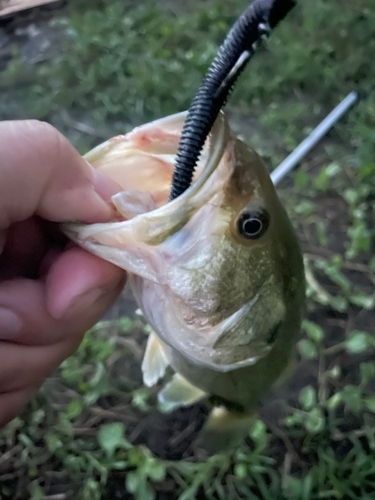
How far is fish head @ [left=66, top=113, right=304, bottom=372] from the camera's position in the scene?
0.72 m

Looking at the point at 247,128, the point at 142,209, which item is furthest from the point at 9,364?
the point at 247,128

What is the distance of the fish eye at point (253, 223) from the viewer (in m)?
0.77

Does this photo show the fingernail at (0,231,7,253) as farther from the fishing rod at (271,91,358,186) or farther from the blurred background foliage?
the fishing rod at (271,91,358,186)

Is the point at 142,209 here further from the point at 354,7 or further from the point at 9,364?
the point at 354,7

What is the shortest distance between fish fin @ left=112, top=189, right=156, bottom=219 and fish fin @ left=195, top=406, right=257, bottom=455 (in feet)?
3.14

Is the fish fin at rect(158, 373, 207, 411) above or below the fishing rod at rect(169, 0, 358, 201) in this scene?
below

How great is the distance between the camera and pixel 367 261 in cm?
200

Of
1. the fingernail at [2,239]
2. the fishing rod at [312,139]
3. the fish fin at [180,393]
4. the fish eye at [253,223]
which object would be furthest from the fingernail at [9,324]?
the fishing rod at [312,139]

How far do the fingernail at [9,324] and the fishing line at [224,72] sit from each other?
352 mm

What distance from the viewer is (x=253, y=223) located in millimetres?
785

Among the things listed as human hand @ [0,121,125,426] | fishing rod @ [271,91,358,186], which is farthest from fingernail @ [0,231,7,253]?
fishing rod @ [271,91,358,186]

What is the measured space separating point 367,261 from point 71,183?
1.63 meters

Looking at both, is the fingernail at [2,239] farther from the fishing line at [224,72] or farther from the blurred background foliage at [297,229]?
the blurred background foliage at [297,229]

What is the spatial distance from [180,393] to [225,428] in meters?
0.19
